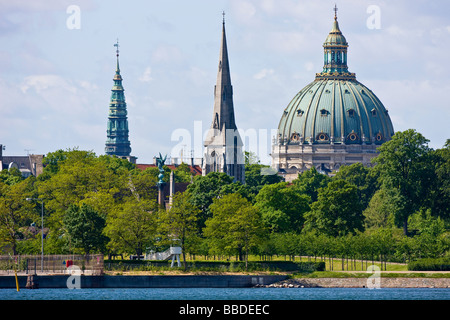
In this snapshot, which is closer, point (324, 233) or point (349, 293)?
point (349, 293)

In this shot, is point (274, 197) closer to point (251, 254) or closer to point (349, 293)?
point (251, 254)

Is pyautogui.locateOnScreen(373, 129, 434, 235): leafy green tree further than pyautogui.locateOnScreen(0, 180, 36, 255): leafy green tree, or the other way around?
pyautogui.locateOnScreen(373, 129, 434, 235): leafy green tree

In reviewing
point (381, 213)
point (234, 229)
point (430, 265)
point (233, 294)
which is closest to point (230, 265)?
point (234, 229)

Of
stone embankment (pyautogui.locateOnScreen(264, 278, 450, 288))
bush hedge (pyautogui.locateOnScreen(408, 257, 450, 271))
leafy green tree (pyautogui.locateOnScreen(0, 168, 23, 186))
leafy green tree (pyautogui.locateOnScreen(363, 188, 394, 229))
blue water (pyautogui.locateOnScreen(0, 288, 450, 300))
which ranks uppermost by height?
leafy green tree (pyautogui.locateOnScreen(0, 168, 23, 186))

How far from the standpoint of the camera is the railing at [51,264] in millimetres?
119688

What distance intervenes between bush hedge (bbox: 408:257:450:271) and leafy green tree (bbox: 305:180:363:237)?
17.7m

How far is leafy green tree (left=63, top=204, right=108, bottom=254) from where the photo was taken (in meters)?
124

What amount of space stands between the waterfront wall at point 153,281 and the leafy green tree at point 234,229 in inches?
226

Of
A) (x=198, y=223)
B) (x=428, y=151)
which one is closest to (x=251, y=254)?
(x=198, y=223)

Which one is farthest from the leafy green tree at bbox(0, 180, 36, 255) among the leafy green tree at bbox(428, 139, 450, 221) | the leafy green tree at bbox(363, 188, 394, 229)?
the leafy green tree at bbox(428, 139, 450, 221)

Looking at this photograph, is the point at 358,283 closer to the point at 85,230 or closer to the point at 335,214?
the point at 335,214

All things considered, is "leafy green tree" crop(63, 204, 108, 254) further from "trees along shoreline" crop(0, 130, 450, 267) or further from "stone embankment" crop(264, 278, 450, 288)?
"stone embankment" crop(264, 278, 450, 288)

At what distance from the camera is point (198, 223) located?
14075cm
